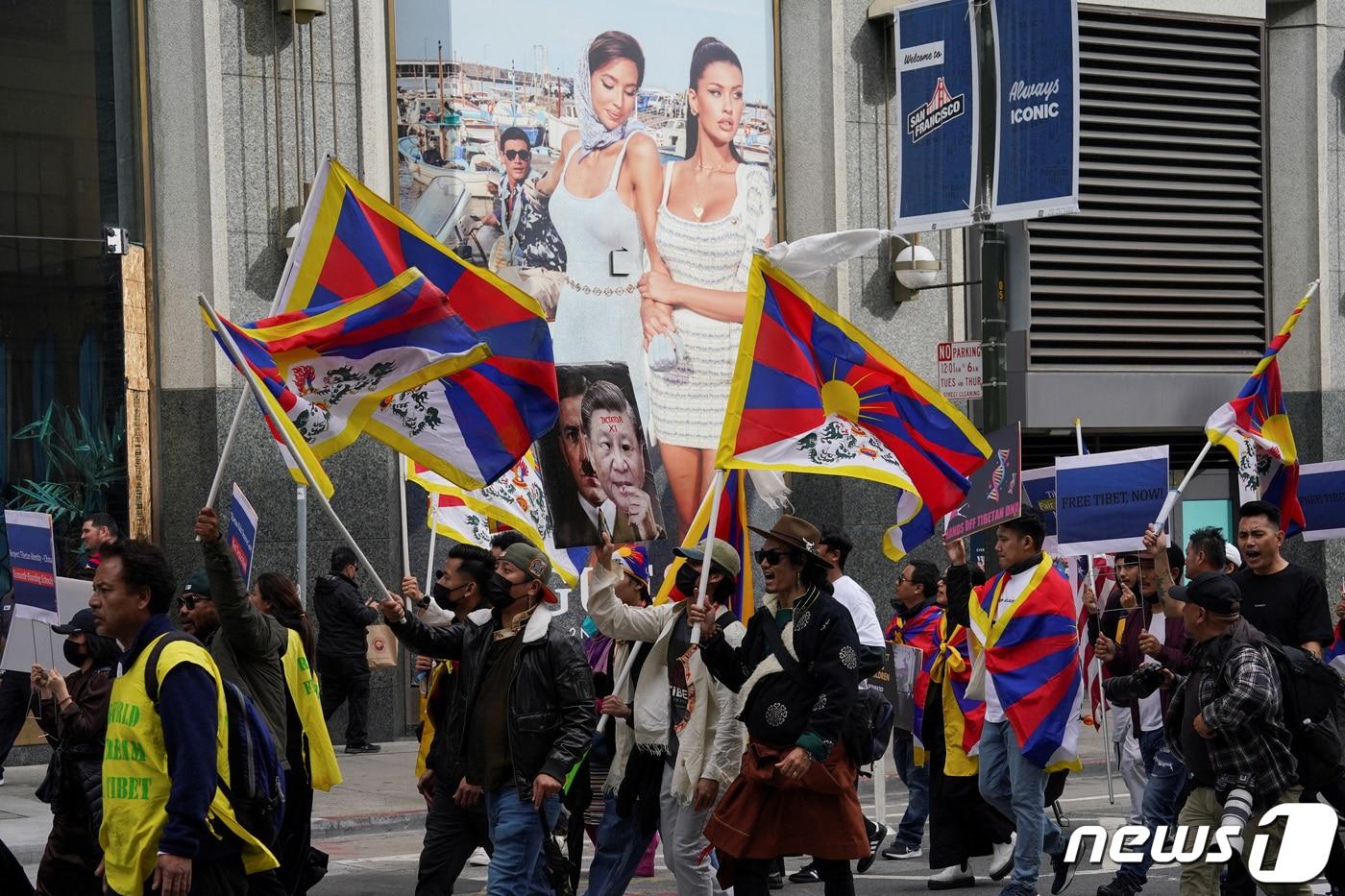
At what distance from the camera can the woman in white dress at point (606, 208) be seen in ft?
57.5

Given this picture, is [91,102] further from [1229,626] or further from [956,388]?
[1229,626]

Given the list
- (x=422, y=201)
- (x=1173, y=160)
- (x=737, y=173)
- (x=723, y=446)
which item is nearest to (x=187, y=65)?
(x=422, y=201)

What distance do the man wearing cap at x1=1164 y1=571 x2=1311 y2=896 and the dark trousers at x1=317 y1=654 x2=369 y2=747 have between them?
9467mm

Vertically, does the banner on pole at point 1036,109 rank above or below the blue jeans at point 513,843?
above

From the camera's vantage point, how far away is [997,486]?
412 inches

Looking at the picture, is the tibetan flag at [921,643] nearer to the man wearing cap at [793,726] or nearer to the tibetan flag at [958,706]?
the tibetan flag at [958,706]

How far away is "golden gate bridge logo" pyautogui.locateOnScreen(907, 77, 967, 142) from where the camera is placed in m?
13.3

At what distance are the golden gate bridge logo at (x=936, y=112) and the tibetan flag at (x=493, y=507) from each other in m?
3.82

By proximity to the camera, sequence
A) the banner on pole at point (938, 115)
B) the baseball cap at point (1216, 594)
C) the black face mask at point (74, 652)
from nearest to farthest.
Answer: the baseball cap at point (1216, 594), the black face mask at point (74, 652), the banner on pole at point (938, 115)

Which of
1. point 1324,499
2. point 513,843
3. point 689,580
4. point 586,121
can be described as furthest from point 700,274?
point 513,843

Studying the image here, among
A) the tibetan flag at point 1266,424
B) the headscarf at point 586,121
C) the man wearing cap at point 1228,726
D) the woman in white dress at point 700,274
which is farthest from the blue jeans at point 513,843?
the headscarf at point 586,121

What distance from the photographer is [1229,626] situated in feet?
24.6

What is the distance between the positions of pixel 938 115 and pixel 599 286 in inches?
199

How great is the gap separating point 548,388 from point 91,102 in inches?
323
